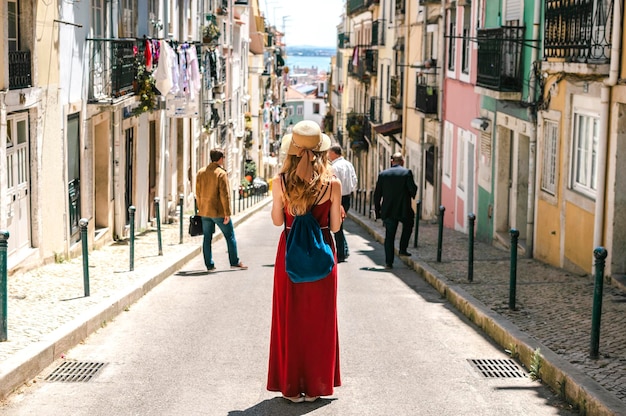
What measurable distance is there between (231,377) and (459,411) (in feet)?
5.94

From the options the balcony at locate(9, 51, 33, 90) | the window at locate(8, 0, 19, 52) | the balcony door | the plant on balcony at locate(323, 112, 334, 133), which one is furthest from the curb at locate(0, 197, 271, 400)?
the plant on balcony at locate(323, 112, 334, 133)

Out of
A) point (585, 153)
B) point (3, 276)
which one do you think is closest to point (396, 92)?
point (585, 153)

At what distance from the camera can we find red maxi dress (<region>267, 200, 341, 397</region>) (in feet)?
22.0

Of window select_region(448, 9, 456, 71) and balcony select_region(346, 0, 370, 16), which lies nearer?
window select_region(448, 9, 456, 71)

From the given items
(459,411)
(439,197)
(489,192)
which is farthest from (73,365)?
(439,197)

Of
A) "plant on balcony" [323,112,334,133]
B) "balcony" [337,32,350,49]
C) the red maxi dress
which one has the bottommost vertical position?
"plant on balcony" [323,112,334,133]

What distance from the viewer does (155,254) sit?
15984 mm

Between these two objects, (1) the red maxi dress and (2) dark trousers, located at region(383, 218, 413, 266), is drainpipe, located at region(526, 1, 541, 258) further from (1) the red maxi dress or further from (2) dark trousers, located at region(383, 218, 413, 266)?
(1) the red maxi dress

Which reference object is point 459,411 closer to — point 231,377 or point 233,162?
point 231,377

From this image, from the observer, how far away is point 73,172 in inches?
628

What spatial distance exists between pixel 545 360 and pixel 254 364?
2.30 metres

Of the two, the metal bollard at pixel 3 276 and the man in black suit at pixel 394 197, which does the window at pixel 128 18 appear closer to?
the man in black suit at pixel 394 197

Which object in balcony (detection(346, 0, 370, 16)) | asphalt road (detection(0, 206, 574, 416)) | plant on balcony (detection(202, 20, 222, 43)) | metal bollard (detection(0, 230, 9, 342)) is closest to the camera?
asphalt road (detection(0, 206, 574, 416))

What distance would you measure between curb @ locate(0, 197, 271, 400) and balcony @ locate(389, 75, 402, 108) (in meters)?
22.7
